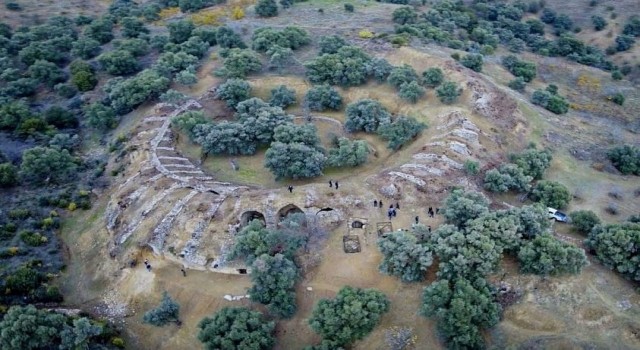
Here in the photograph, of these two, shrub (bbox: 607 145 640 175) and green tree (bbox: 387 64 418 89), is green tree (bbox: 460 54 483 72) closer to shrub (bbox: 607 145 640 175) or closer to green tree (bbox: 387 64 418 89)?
green tree (bbox: 387 64 418 89)

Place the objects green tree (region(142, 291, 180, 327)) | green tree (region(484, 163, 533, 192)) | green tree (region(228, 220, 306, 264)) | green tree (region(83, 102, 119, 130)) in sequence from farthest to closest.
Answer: green tree (region(83, 102, 119, 130)), green tree (region(484, 163, 533, 192)), green tree (region(228, 220, 306, 264)), green tree (region(142, 291, 180, 327))

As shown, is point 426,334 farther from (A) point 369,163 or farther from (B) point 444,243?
(A) point 369,163

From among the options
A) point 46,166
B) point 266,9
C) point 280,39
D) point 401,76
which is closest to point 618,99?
point 401,76

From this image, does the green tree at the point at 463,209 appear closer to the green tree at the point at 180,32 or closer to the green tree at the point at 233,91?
the green tree at the point at 233,91

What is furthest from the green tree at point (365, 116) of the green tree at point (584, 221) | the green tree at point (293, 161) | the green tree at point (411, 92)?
the green tree at point (584, 221)

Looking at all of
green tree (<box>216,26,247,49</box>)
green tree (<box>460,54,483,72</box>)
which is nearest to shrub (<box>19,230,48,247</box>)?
green tree (<box>216,26,247,49</box>)

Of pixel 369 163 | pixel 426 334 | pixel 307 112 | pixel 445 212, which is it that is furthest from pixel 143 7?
pixel 426 334
